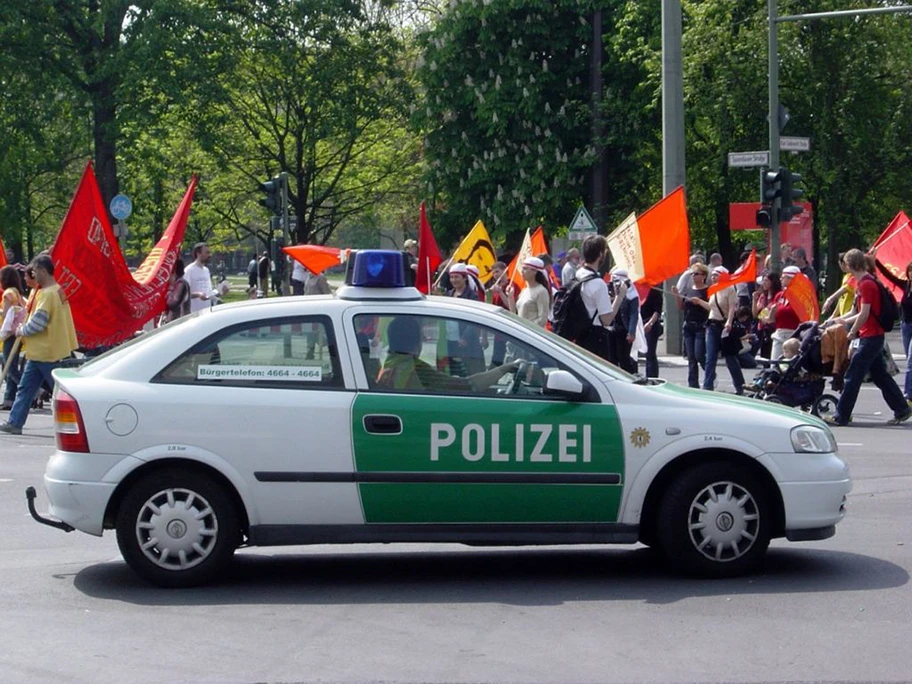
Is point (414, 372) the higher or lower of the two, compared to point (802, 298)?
lower

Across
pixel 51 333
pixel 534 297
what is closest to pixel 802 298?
pixel 534 297

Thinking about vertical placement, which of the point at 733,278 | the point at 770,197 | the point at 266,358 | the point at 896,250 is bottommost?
the point at 266,358

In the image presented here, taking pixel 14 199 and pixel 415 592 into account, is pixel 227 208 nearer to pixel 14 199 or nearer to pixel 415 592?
pixel 14 199

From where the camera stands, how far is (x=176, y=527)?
714 centimetres

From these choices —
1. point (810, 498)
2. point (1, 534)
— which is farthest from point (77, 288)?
point (810, 498)

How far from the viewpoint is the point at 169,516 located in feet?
23.4

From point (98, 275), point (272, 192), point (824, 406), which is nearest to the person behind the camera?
point (824, 406)

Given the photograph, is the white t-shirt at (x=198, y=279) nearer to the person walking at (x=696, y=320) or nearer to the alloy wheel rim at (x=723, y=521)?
the person walking at (x=696, y=320)

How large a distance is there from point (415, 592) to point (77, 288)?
1005cm

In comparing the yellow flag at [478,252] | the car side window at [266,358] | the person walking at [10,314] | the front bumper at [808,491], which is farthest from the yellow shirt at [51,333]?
the yellow flag at [478,252]

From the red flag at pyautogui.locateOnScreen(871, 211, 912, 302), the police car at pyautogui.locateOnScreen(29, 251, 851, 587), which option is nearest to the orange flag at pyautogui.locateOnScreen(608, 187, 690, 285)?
the red flag at pyautogui.locateOnScreen(871, 211, 912, 302)

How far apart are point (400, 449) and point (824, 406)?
9631 mm

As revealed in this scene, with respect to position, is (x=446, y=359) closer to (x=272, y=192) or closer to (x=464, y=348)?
(x=464, y=348)

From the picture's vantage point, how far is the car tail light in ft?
23.4
